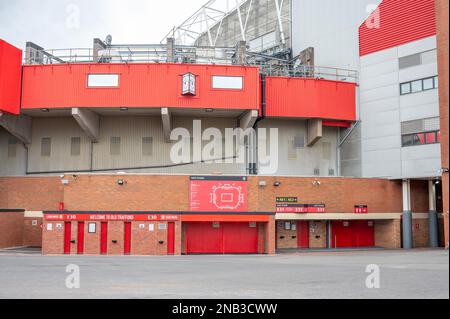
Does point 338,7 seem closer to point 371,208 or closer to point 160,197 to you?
point 371,208

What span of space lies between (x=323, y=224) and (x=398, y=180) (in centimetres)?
665

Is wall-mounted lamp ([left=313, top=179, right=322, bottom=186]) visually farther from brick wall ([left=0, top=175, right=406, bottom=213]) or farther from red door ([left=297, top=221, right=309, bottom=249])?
red door ([left=297, top=221, right=309, bottom=249])

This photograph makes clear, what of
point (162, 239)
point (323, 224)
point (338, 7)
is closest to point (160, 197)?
point (162, 239)

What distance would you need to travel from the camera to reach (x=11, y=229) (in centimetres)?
3556

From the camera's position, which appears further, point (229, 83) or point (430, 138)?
point (229, 83)

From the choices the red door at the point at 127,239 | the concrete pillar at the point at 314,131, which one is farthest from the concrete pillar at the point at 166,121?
the concrete pillar at the point at 314,131

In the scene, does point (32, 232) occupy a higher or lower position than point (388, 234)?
higher

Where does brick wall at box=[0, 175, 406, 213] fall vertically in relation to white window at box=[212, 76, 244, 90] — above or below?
below

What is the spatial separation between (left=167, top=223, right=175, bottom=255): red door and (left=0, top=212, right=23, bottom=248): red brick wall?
11297 mm

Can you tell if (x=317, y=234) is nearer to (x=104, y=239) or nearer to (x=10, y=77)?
(x=104, y=239)

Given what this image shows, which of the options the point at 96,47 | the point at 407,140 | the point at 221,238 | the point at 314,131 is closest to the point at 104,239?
the point at 221,238

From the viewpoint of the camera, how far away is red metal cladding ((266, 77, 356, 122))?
133ft

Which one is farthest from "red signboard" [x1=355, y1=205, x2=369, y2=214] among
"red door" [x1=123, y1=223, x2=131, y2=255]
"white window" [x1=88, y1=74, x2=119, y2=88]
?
"white window" [x1=88, y1=74, x2=119, y2=88]

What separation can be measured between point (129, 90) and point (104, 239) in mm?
11639
